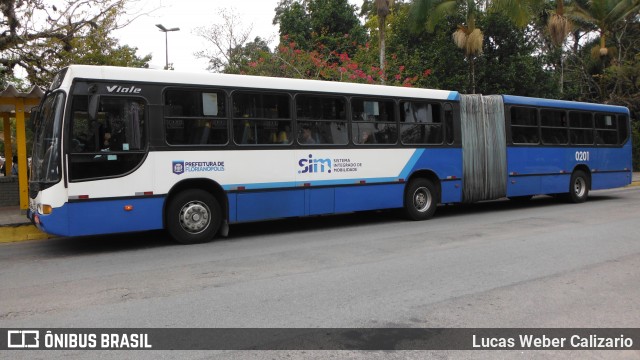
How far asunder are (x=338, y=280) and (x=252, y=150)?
3.83 metres

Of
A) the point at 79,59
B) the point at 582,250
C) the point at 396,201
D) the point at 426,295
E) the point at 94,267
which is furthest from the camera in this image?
the point at 79,59

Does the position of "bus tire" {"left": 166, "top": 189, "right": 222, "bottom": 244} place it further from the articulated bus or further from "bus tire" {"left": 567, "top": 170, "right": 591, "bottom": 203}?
"bus tire" {"left": 567, "top": 170, "right": 591, "bottom": 203}

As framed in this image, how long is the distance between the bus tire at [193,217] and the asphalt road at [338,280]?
0.79ft

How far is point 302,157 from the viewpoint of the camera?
9812 mm

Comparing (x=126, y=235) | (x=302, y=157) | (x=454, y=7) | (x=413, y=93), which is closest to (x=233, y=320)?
(x=302, y=157)

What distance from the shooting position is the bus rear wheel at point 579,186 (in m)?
14.7

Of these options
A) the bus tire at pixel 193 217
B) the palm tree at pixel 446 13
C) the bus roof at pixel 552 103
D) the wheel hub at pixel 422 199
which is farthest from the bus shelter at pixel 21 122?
the palm tree at pixel 446 13

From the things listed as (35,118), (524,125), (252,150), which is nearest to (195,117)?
(252,150)

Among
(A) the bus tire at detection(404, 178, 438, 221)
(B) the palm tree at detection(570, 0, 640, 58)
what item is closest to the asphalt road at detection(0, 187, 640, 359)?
(A) the bus tire at detection(404, 178, 438, 221)

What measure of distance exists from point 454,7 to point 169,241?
659 inches

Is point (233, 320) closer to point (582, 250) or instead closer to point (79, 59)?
point (582, 250)

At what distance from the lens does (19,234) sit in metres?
9.88

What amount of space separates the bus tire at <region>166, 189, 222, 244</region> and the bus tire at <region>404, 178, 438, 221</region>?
4.42 m

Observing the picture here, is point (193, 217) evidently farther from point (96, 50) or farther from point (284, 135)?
point (96, 50)
